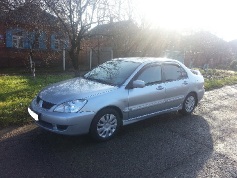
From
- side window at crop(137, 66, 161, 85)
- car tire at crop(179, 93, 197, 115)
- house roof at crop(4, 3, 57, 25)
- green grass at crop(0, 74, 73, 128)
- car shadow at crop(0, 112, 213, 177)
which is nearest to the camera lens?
car shadow at crop(0, 112, 213, 177)

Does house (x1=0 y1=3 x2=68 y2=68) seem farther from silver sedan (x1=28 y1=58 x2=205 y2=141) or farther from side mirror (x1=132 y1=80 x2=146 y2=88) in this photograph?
side mirror (x1=132 y1=80 x2=146 y2=88)

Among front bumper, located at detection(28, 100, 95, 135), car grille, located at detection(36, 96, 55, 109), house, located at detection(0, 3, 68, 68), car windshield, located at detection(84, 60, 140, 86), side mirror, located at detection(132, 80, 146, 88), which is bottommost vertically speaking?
front bumper, located at detection(28, 100, 95, 135)

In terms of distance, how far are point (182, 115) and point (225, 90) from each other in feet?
17.9

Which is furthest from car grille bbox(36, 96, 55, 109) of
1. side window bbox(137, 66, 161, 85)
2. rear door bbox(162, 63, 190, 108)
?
rear door bbox(162, 63, 190, 108)

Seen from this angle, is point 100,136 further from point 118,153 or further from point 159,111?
point 159,111

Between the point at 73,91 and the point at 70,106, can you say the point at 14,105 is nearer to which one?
the point at 73,91

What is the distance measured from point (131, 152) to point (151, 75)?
201 cm

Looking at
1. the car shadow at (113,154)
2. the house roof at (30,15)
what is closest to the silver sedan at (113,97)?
the car shadow at (113,154)

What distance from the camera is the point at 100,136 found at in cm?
486

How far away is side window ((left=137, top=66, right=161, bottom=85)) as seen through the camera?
5.65 metres

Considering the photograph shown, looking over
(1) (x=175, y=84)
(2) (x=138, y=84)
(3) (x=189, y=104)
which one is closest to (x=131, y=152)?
(2) (x=138, y=84)

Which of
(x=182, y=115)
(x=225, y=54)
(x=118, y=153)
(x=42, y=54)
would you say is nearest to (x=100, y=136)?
(x=118, y=153)

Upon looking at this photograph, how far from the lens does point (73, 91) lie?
A: 16.0ft

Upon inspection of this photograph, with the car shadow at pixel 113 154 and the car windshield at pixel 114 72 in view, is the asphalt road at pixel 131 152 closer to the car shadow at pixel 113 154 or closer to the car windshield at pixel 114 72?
the car shadow at pixel 113 154
